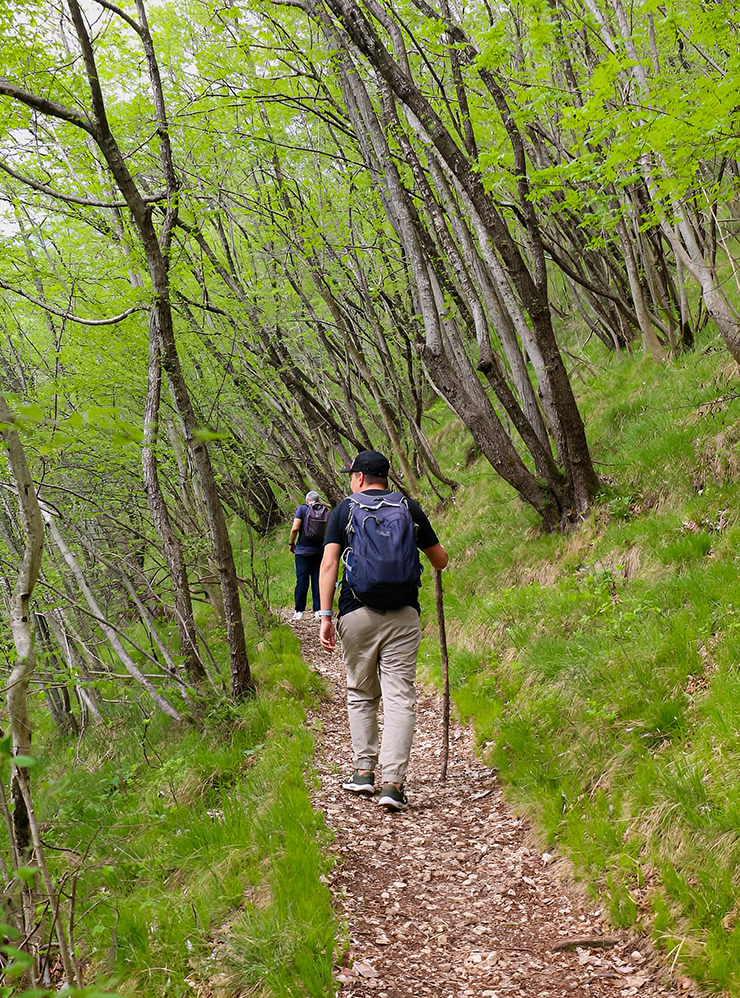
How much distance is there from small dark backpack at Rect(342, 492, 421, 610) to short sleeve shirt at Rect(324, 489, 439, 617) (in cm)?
5

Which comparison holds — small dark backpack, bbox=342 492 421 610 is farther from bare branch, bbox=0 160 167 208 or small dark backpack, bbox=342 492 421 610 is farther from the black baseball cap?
bare branch, bbox=0 160 167 208

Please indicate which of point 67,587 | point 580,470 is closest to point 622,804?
point 580,470

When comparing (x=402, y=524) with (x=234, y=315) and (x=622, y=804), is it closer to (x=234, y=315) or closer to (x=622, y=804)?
(x=622, y=804)

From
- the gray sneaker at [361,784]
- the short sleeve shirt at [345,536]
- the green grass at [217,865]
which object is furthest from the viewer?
the gray sneaker at [361,784]

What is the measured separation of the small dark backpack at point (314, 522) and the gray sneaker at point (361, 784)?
16.4 ft

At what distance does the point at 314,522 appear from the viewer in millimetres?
9844

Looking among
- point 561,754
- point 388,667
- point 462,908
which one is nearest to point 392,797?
point 388,667

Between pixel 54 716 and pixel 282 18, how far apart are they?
39.6 ft

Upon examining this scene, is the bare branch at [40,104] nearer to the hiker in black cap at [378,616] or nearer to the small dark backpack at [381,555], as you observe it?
the hiker in black cap at [378,616]

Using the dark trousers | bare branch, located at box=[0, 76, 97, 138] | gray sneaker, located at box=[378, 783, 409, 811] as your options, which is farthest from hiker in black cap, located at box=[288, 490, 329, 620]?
bare branch, located at box=[0, 76, 97, 138]

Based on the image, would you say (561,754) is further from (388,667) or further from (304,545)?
(304,545)

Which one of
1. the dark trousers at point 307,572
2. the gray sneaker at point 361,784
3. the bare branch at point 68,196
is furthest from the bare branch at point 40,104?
the dark trousers at point 307,572

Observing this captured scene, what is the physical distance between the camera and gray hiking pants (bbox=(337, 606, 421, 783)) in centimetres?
488

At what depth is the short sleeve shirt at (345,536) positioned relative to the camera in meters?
4.96
